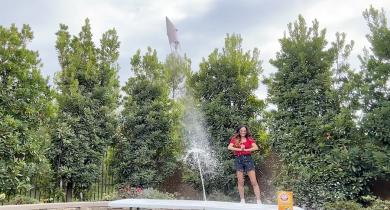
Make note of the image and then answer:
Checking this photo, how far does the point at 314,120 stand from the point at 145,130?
4.71 metres

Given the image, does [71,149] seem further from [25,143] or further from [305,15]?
[305,15]

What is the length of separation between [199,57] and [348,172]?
5.23 m

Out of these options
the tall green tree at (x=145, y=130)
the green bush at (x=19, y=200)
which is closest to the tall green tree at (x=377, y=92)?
the tall green tree at (x=145, y=130)

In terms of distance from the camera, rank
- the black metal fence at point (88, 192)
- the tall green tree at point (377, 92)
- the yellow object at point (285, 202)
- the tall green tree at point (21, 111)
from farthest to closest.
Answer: the black metal fence at point (88, 192) < the tall green tree at point (21, 111) < the tall green tree at point (377, 92) < the yellow object at point (285, 202)

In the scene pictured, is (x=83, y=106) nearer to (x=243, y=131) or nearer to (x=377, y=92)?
(x=243, y=131)

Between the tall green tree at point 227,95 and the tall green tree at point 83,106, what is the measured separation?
8.21 ft

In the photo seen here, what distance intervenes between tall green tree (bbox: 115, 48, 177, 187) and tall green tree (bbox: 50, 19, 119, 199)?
1.59ft

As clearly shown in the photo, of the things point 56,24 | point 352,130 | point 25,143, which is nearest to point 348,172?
point 352,130

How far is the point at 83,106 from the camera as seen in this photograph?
1102 centimetres

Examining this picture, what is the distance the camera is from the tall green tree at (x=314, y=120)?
908 centimetres

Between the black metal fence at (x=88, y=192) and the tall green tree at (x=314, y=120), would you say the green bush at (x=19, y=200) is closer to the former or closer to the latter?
the black metal fence at (x=88, y=192)

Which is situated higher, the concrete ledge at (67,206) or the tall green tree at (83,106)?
the tall green tree at (83,106)

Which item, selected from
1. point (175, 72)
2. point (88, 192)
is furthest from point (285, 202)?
point (175, 72)

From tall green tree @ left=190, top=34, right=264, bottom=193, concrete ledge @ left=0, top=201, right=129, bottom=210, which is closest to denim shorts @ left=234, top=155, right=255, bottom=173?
concrete ledge @ left=0, top=201, right=129, bottom=210
